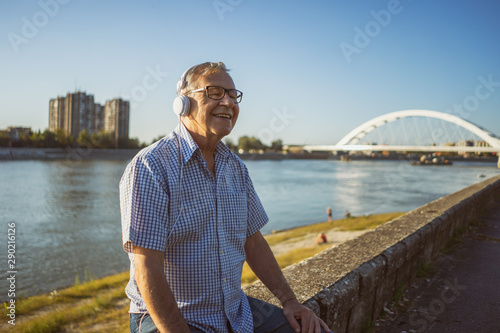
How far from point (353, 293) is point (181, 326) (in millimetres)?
1190

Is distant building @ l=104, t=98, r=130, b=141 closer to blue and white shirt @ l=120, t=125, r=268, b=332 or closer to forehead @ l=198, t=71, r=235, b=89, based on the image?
forehead @ l=198, t=71, r=235, b=89

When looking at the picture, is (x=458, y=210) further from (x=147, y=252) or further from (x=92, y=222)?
(x=92, y=222)

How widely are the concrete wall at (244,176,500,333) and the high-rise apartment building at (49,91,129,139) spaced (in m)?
82.8

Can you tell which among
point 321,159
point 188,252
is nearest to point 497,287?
point 188,252

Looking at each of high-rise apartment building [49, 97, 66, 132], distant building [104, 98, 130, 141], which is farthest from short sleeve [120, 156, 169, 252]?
high-rise apartment building [49, 97, 66, 132]

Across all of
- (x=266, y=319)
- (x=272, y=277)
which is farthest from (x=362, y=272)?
(x=266, y=319)

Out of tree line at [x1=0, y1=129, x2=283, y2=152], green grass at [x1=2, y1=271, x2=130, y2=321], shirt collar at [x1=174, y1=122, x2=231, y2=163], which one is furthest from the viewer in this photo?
tree line at [x1=0, y1=129, x2=283, y2=152]

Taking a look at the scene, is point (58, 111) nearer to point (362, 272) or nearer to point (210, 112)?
point (362, 272)

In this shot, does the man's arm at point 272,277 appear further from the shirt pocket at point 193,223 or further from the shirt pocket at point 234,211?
the shirt pocket at point 193,223

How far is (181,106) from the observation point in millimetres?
1406

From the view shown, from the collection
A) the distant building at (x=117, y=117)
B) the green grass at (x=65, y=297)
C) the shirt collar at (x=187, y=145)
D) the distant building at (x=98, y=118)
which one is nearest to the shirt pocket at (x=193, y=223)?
the shirt collar at (x=187, y=145)

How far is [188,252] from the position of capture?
1245 millimetres

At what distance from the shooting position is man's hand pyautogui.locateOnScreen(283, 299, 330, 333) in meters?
1.46

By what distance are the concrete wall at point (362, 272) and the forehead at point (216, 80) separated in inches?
42.3
